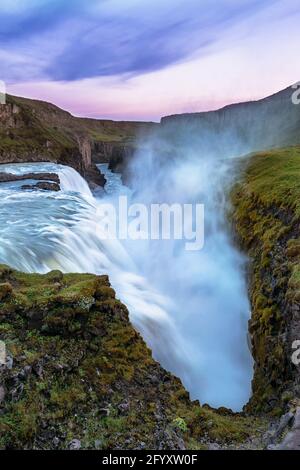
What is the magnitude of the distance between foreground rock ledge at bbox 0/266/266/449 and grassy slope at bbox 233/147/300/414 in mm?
2095

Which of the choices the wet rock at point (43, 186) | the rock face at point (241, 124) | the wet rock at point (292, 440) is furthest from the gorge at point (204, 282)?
the rock face at point (241, 124)

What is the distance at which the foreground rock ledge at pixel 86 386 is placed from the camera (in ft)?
22.3

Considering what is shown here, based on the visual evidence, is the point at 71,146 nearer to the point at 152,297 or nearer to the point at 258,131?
the point at 258,131

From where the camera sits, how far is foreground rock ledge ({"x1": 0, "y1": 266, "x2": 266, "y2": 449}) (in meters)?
6.79

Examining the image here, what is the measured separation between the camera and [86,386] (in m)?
7.92

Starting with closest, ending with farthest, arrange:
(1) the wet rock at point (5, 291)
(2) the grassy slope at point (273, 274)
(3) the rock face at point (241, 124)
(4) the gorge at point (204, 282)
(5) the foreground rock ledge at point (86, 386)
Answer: (5) the foreground rock ledge at point (86, 386)
(1) the wet rock at point (5, 291)
(4) the gorge at point (204, 282)
(2) the grassy slope at point (273, 274)
(3) the rock face at point (241, 124)

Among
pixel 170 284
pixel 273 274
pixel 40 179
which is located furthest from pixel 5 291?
pixel 40 179

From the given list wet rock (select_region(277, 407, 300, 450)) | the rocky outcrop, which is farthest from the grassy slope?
the rocky outcrop

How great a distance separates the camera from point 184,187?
136 ft

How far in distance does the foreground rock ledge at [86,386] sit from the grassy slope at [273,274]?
2.10 m

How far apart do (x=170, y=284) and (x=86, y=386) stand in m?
15.7

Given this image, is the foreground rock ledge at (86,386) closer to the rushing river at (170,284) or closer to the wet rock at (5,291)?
the wet rock at (5,291)

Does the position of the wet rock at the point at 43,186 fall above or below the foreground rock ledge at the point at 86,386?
above

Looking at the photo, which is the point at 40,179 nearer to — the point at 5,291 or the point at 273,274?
the point at 273,274
